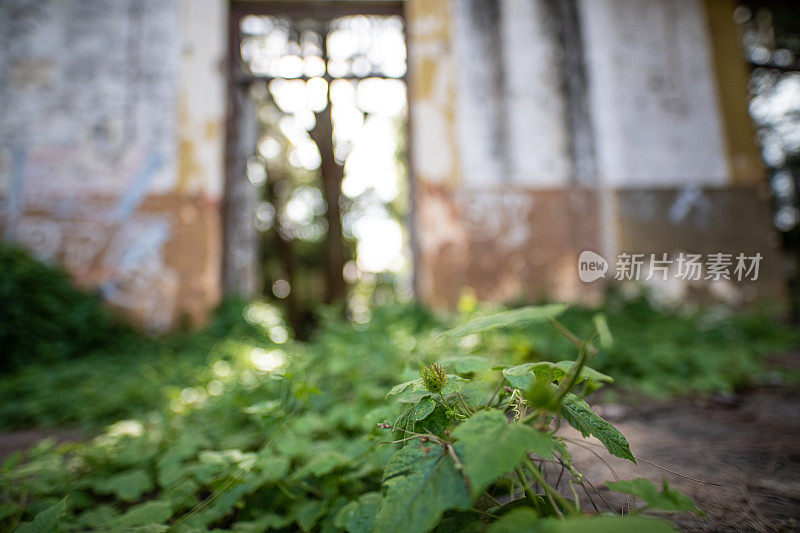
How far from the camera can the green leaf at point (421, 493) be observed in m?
0.56

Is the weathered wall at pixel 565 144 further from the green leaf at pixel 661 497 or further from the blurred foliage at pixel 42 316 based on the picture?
the green leaf at pixel 661 497

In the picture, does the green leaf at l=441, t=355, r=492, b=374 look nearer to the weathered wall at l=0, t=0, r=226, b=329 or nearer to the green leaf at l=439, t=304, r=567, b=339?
the green leaf at l=439, t=304, r=567, b=339

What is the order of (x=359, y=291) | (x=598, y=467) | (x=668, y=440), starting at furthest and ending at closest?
(x=359, y=291) → (x=668, y=440) → (x=598, y=467)

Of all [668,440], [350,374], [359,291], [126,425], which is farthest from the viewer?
[359,291]

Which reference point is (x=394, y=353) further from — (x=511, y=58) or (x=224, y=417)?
(x=511, y=58)

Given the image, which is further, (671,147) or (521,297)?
(671,147)

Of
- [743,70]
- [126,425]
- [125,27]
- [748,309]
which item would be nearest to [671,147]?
[743,70]

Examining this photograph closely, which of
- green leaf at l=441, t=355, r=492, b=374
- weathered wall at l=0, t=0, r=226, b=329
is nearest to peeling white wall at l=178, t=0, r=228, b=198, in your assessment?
weathered wall at l=0, t=0, r=226, b=329

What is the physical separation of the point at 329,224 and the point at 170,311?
92.7 inches

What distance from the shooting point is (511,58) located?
17.6 feet

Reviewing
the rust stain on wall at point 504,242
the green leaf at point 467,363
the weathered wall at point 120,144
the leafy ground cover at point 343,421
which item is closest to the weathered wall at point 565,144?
the rust stain on wall at point 504,242

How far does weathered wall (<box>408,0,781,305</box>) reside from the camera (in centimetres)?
507

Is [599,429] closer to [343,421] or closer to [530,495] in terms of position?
[530,495]

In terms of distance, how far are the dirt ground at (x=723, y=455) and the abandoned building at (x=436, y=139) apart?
290 cm
